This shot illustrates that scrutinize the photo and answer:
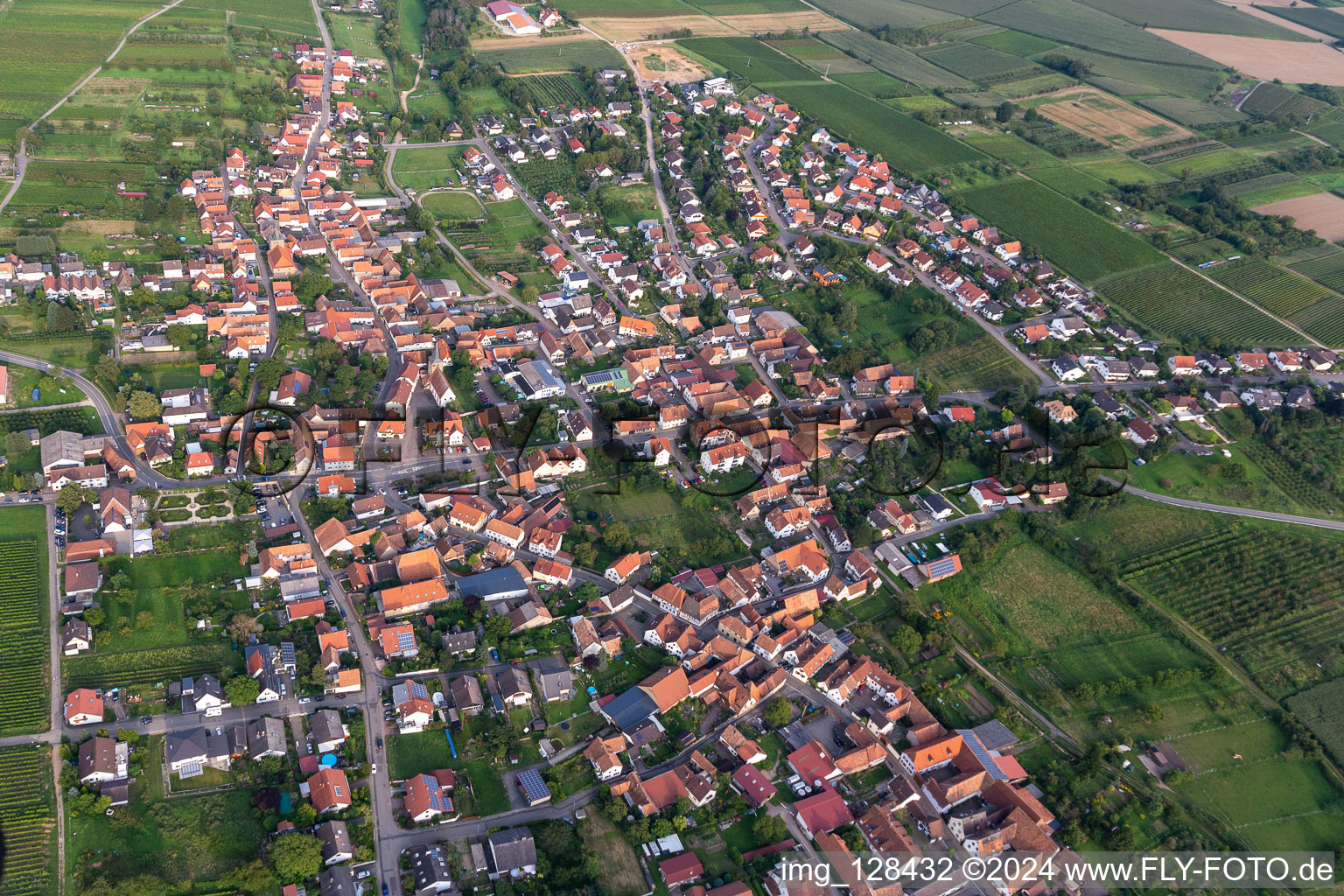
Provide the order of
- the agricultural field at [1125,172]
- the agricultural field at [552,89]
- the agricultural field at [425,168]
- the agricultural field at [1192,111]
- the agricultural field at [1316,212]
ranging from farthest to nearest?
the agricultural field at [1192,111] → the agricultural field at [552,89] → the agricultural field at [1125,172] → the agricultural field at [1316,212] → the agricultural field at [425,168]

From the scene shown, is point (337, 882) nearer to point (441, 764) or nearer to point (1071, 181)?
point (441, 764)

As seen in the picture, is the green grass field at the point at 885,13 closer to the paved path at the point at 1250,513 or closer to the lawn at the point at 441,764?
the paved path at the point at 1250,513

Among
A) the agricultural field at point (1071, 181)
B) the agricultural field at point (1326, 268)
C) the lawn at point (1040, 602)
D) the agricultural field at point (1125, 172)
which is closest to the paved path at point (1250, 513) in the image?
the lawn at point (1040, 602)

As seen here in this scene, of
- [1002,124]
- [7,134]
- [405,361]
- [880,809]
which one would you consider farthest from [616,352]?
[1002,124]

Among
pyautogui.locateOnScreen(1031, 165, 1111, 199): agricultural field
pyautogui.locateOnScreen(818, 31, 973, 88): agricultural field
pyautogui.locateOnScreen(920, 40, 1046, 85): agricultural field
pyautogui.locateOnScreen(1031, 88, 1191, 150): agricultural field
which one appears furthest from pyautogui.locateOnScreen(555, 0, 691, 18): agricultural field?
pyautogui.locateOnScreen(1031, 165, 1111, 199): agricultural field

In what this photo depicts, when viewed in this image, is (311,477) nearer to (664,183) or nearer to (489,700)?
(489,700)
